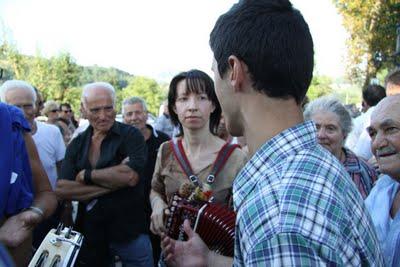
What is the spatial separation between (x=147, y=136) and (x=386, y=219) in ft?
11.4

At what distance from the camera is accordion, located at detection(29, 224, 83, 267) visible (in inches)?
81.4

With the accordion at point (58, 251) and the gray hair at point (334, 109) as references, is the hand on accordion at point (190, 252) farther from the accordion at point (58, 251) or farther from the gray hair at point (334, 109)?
the gray hair at point (334, 109)

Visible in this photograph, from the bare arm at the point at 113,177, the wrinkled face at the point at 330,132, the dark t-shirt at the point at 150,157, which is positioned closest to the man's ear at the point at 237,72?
the bare arm at the point at 113,177

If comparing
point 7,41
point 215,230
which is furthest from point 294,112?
point 7,41

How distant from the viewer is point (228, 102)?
4.57 feet

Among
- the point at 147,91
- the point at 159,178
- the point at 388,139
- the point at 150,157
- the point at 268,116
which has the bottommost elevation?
the point at 147,91

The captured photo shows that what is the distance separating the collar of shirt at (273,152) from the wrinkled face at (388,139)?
948mm

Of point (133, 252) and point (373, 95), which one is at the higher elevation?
point (373, 95)

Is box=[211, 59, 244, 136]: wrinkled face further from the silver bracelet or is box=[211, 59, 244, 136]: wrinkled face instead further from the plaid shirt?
the silver bracelet

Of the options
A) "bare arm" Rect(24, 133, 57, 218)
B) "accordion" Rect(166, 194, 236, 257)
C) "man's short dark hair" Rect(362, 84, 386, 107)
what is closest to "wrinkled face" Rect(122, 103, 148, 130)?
"bare arm" Rect(24, 133, 57, 218)

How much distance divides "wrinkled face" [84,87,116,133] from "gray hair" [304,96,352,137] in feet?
5.65

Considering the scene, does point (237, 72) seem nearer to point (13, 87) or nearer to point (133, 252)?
point (133, 252)

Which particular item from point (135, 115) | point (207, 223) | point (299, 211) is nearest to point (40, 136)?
point (135, 115)

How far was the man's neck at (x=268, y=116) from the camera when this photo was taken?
128cm
